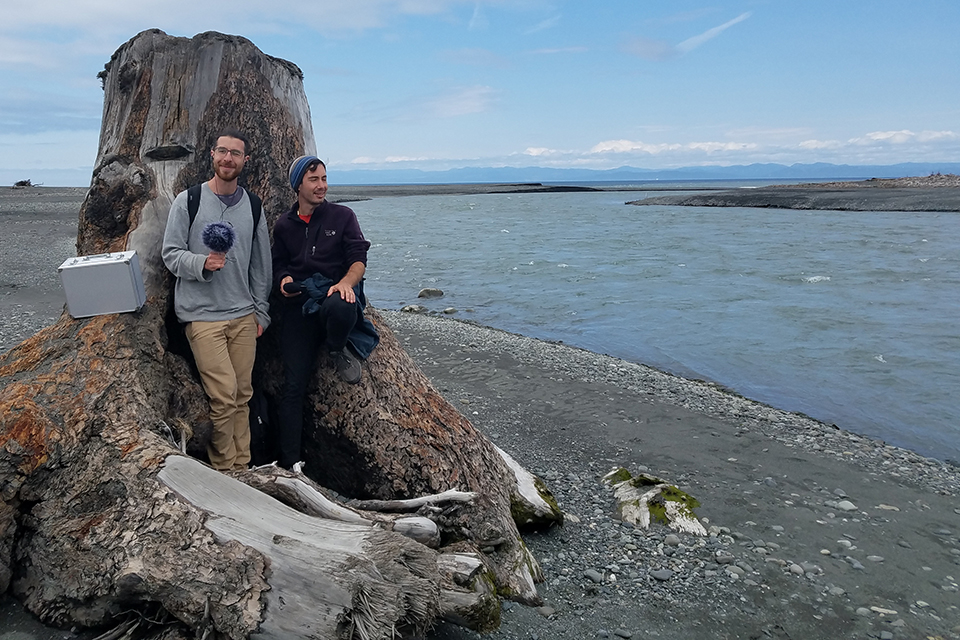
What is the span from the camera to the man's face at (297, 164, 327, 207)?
5246mm

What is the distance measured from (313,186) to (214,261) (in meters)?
0.95

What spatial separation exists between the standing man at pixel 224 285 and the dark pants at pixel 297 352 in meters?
0.22

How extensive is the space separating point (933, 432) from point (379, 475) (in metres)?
10.6

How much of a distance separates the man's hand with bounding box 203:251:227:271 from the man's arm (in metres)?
0.78

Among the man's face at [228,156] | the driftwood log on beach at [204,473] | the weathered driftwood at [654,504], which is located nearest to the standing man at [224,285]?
the man's face at [228,156]

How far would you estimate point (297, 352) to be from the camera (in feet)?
17.8

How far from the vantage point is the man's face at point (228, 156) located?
16.1 ft

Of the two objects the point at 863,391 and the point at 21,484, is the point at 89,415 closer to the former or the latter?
the point at 21,484

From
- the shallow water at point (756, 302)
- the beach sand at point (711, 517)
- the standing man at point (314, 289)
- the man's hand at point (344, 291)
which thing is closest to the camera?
the man's hand at point (344, 291)

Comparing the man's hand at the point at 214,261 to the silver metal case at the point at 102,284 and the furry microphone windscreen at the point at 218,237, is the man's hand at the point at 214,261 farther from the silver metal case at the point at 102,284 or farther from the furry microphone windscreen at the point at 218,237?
the silver metal case at the point at 102,284

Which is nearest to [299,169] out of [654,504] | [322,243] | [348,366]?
[322,243]

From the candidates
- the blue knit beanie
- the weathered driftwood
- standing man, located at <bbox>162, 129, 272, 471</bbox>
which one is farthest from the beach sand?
the blue knit beanie

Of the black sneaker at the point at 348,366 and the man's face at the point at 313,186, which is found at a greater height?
the man's face at the point at 313,186

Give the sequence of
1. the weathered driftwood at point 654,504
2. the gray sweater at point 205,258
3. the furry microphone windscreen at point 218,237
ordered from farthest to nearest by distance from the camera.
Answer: the weathered driftwood at point 654,504
the gray sweater at point 205,258
the furry microphone windscreen at point 218,237
